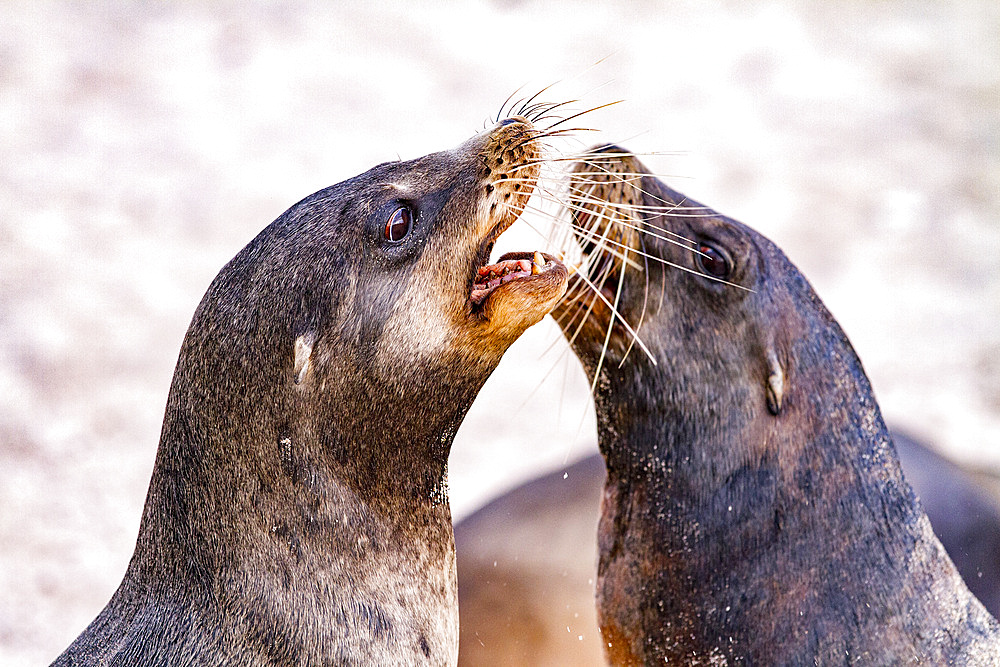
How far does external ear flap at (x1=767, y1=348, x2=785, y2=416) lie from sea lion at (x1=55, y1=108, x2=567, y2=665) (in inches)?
27.8

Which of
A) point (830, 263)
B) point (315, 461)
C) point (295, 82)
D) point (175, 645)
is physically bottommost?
point (175, 645)

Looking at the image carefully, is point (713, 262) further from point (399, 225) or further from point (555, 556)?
point (555, 556)

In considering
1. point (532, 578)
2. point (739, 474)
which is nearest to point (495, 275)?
point (739, 474)

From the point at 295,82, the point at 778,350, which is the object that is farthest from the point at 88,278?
the point at 778,350

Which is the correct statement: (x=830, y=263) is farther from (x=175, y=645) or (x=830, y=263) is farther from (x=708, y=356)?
(x=175, y=645)

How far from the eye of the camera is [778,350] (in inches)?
101

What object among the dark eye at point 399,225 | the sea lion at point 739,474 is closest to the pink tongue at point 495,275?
the dark eye at point 399,225

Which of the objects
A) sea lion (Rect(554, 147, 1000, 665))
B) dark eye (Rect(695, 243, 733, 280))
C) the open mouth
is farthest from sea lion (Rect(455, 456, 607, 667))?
the open mouth

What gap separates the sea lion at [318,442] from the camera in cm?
191

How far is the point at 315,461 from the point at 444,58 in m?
3.51

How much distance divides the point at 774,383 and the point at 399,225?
3.30 feet

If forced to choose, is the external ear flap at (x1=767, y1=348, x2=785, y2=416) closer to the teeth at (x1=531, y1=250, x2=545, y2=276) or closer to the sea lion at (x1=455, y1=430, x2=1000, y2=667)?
the teeth at (x1=531, y1=250, x2=545, y2=276)

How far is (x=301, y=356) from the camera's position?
1.90 m

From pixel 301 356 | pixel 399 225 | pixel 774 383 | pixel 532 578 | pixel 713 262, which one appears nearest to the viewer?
pixel 301 356
